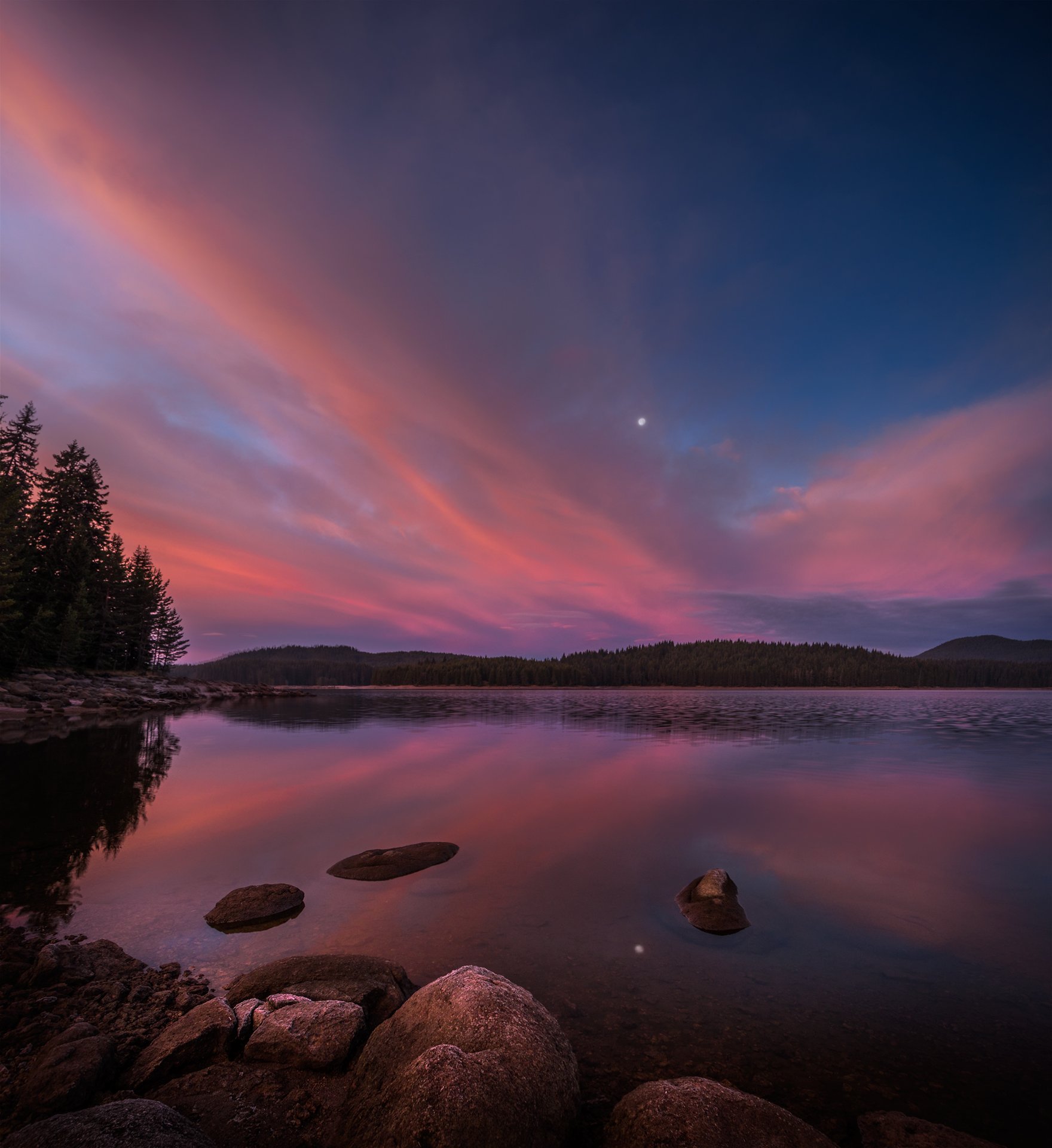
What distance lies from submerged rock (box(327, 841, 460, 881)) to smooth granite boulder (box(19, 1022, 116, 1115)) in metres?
7.84

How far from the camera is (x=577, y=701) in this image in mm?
113000

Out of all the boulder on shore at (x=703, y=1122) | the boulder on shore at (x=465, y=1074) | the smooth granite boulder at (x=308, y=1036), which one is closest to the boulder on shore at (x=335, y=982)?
the smooth granite boulder at (x=308, y=1036)

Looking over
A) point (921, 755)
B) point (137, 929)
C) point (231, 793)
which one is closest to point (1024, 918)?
point (137, 929)

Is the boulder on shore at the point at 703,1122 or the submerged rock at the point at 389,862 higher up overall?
the boulder on shore at the point at 703,1122

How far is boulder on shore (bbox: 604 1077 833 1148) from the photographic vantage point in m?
4.85

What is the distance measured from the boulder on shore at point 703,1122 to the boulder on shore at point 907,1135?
2.84 ft

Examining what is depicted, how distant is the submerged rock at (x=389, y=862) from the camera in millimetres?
13648

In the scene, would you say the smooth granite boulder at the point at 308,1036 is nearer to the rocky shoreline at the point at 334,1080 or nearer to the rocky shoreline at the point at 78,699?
the rocky shoreline at the point at 334,1080

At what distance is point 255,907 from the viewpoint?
36.6 feet

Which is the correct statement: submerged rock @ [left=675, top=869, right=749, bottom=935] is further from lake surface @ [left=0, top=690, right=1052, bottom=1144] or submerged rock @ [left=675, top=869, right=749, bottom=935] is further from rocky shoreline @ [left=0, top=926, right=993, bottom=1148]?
rocky shoreline @ [left=0, top=926, right=993, bottom=1148]

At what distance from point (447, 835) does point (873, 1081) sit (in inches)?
523

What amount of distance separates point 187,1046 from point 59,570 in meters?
82.0

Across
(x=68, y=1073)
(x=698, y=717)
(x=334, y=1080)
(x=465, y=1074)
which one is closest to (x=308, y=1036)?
(x=334, y=1080)

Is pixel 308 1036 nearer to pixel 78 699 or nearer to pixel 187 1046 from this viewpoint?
pixel 187 1046
